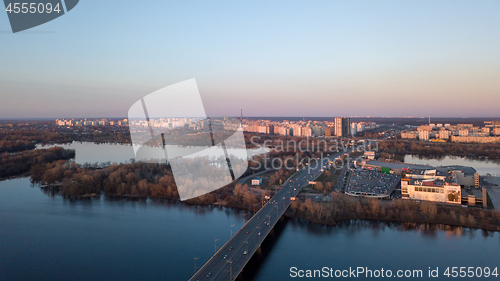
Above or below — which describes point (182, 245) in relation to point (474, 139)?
below

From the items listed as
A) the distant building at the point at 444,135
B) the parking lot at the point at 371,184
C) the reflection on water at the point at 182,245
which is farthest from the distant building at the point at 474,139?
the reflection on water at the point at 182,245

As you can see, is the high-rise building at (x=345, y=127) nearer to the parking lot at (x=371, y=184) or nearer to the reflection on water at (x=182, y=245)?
the parking lot at (x=371, y=184)

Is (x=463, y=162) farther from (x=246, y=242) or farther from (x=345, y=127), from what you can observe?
(x=246, y=242)

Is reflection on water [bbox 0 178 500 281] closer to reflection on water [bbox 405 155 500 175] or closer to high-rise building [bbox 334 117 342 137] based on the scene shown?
reflection on water [bbox 405 155 500 175]

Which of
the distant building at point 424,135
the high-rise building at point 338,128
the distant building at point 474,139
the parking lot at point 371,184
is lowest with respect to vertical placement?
the parking lot at point 371,184

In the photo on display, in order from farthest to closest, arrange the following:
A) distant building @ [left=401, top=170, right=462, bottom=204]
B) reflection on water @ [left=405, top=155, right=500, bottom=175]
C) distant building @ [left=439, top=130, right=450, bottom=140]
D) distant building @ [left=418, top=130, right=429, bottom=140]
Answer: distant building @ [left=418, top=130, right=429, bottom=140]
distant building @ [left=439, top=130, right=450, bottom=140]
reflection on water @ [left=405, top=155, right=500, bottom=175]
distant building @ [left=401, top=170, right=462, bottom=204]

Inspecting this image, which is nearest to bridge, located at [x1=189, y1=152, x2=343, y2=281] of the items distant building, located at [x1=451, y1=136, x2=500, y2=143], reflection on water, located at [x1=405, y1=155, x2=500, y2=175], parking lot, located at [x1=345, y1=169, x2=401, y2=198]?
parking lot, located at [x1=345, y1=169, x2=401, y2=198]

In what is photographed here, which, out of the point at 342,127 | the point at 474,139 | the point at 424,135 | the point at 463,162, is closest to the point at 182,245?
the point at 463,162

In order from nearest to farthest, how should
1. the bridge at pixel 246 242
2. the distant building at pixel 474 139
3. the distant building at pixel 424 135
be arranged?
1. the bridge at pixel 246 242
2. the distant building at pixel 474 139
3. the distant building at pixel 424 135
